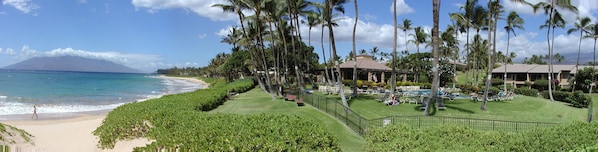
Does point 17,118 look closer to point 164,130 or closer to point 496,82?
point 164,130

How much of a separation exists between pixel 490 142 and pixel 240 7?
71.7ft

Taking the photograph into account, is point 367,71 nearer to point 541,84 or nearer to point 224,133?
point 541,84

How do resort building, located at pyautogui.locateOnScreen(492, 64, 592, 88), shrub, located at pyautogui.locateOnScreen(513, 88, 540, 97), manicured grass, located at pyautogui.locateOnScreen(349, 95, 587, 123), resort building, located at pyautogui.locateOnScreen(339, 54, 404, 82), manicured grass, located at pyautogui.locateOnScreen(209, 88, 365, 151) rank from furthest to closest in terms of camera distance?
1. resort building, located at pyautogui.locateOnScreen(492, 64, 592, 88)
2. resort building, located at pyautogui.locateOnScreen(339, 54, 404, 82)
3. shrub, located at pyautogui.locateOnScreen(513, 88, 540, 97)
4. manicured grass, located at pyautogui.locateOnScreen(349, 95, 587, 123)
5. manicured grass, located at pyautogui.locateOnScreen(209, 88, 365, 151)

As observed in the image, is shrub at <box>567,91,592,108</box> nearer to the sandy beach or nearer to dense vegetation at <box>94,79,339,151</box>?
dense vegetation at <box>94,79,339,151</box>

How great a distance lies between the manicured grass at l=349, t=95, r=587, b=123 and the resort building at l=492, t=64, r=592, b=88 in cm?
3175

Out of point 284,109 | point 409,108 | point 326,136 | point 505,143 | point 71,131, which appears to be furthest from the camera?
point 409,108

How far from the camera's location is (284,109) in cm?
1964

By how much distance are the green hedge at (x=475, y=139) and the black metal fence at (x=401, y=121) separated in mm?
4313

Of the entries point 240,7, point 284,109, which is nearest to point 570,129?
point 284,109

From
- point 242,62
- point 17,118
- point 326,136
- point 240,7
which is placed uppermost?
point 240,7

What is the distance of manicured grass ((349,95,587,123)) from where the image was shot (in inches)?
805

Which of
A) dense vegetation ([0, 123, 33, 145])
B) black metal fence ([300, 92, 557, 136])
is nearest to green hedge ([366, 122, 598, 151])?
black metal fence ([300, 92, 557, 136])

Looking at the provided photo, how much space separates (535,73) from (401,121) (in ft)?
165

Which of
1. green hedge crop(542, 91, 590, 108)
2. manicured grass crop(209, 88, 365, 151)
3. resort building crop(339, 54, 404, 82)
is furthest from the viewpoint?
resort building crop(339, 54, 404, 82)
